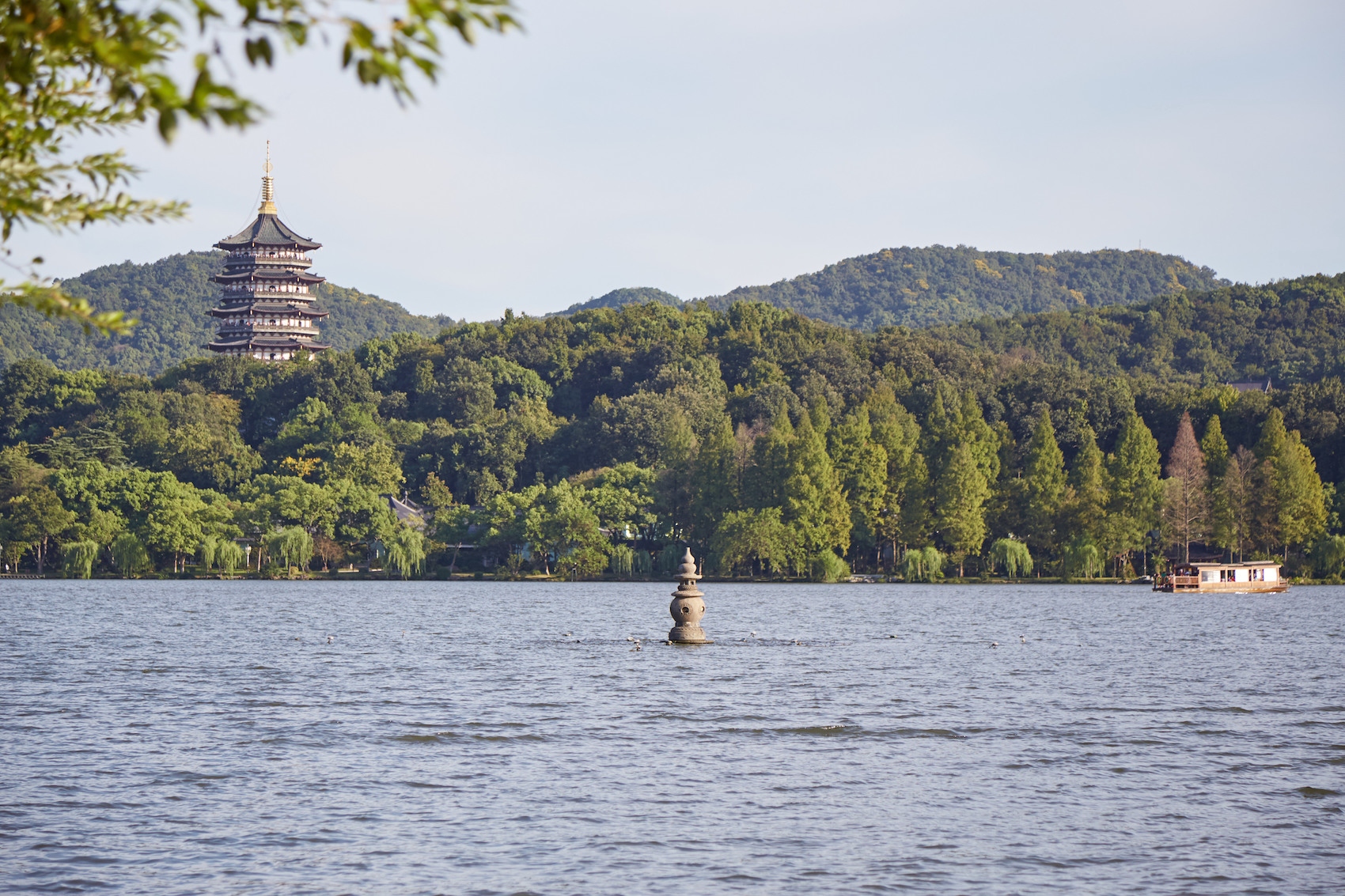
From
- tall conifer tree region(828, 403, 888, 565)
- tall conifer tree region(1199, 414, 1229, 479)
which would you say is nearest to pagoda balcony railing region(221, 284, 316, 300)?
tall conifer tree region(828, 403, 888, 565)

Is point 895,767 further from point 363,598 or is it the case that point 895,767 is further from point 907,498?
point 907,498

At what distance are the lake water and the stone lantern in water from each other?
1.52ft

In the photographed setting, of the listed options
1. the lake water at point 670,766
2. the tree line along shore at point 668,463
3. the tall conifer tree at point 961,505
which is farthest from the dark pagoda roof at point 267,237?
the lake water at point 670,766

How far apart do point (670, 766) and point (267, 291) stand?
396 ft

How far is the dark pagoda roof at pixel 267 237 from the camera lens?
130625 millimetres

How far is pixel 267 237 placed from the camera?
5182 inches

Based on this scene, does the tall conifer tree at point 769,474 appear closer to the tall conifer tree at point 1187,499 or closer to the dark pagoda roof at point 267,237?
the tall conifer tree at point 1187,499

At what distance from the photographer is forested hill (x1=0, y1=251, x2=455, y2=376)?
162m

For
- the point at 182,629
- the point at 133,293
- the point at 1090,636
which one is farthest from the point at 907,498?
the point at 133,293

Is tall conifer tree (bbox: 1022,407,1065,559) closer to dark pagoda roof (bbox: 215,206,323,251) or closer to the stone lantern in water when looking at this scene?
the stone lantern in water

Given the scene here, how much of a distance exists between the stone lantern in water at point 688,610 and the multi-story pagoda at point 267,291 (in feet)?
331

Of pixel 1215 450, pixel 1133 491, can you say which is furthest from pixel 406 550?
pixel 1215 450

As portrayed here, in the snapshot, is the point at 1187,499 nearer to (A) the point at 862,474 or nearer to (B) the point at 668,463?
(A) the point at 862,474

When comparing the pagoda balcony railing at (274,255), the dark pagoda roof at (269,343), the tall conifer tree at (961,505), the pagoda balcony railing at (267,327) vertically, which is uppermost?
the pagoda balcony railing at (274,255)
